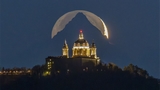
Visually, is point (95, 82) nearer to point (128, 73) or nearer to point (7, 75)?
point (128, 73)

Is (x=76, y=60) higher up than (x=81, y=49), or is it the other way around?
(x=81, y=49)

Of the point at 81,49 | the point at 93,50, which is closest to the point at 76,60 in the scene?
the point at 81,49

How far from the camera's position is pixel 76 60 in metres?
62.5

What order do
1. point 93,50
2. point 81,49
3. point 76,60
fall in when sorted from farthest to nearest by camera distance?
point 93,50
point 81,49
point 76,60

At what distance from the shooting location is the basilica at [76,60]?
6112cm

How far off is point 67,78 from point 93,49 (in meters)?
11.5

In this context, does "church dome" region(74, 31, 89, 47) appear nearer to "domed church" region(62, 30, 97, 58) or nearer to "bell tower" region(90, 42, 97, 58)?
"domed church" region(62, 30, 97, 58)

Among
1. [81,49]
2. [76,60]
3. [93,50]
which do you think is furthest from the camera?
[93,50]

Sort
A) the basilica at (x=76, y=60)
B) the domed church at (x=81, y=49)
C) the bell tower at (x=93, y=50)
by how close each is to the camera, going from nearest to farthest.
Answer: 1. the basilica at (x=76, y=60)
2. the domed church at (x=81, y=49)
3. the bell tower at (x=93, y=50)

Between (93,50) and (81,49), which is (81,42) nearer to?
(81,49)

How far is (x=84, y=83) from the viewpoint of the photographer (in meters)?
53.1

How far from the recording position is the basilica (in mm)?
61125

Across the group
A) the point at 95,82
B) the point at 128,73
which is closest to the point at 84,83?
the point at 95,82

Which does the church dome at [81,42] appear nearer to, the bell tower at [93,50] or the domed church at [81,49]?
the domed church at [81,49]
